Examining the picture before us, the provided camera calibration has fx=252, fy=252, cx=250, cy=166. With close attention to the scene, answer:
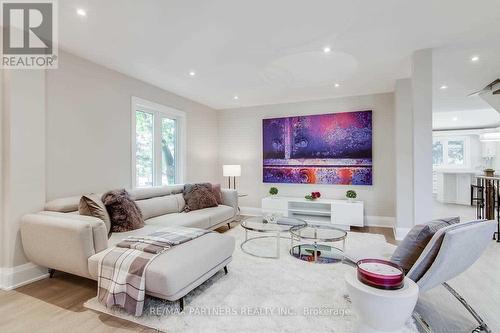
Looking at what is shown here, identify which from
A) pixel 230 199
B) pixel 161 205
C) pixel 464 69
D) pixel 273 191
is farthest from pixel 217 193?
pixel 464 69

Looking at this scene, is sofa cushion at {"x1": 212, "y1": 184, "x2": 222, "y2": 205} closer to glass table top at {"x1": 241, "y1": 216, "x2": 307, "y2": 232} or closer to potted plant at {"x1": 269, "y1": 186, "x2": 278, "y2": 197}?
glass table top at {"x1": 241, "y1": 216, "x2": 307, "y2": 232}

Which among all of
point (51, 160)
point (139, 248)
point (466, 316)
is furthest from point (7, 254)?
point (466, 316)

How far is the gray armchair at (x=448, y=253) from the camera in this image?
1.61m

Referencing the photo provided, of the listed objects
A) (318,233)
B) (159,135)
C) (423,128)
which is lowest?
(318,233)

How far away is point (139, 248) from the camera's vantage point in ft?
7.21

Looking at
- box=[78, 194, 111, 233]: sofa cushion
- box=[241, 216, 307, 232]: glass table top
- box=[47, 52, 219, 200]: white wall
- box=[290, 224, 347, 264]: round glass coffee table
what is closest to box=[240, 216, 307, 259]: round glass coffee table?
box=[241, 216, 307, 232]: glass table top

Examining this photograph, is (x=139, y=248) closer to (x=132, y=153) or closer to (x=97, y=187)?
(x=97, y=187)

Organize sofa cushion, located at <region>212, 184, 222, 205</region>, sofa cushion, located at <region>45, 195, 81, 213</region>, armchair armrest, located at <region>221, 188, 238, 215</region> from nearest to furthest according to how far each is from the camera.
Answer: sofa cushion, located at <region>45, 195, 81, 213</region> → sofa cushion, located at <region>212, 184, 222, 205</region> → armchair armrest, located at <region>221, 188, 238, 215</region>

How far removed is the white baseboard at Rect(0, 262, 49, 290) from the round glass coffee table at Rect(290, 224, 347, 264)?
2847mm

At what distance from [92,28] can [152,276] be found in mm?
2487

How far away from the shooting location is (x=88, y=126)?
333 cm

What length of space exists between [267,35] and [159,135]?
2776mm

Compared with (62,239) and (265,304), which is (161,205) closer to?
(62,239)

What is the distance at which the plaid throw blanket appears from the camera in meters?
1.93
